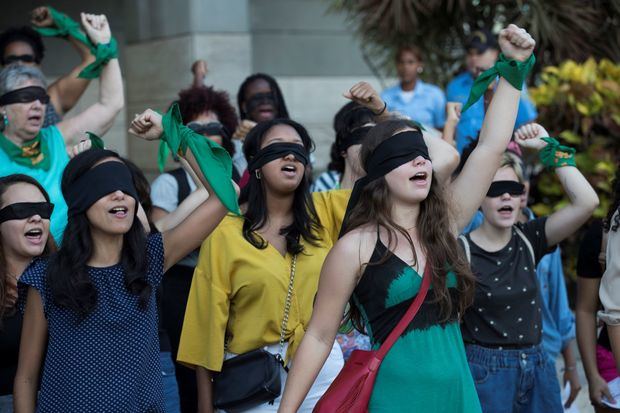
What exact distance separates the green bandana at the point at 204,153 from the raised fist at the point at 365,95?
0.91m

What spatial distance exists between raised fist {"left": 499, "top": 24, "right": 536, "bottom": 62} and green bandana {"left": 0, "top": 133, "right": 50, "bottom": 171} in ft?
9.04

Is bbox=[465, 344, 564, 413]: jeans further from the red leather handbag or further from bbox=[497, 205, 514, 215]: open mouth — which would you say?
the red leather handbag

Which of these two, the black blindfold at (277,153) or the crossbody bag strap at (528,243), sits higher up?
the black blindfold at (277,153)

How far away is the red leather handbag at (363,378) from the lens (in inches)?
147

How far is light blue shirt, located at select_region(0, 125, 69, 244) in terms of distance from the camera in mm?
5406

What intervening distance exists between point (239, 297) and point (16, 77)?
83.1 inches

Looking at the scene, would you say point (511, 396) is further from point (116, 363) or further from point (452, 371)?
point (116, 363)

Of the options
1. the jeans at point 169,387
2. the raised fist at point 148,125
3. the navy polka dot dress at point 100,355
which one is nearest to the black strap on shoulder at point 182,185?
the jeans at point 169,387

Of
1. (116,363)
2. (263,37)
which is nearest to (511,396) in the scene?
(116,363)

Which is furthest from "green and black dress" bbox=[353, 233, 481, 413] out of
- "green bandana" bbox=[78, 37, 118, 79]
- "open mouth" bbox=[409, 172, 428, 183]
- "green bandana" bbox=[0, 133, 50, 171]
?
"green bandana" bbox=[78, 37, 118, 79]

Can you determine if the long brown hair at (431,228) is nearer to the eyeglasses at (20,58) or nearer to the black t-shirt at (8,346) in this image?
the black t-shirt at (8,346)

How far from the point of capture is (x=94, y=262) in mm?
4148

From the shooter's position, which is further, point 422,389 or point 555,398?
point 555,398

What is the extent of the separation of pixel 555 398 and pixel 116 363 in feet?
7.14
